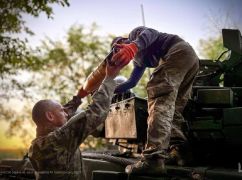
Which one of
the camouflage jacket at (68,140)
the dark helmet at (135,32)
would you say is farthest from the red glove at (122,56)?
the dark helmet at (135,32)

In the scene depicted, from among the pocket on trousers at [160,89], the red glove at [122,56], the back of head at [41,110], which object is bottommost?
the back of head at [41,110]

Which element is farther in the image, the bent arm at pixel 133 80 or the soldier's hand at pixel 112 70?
the bent arm at pixel 133 80

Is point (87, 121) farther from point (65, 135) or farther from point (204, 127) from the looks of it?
point (204, 127)

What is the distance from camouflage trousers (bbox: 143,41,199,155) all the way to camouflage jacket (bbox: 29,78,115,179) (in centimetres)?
56

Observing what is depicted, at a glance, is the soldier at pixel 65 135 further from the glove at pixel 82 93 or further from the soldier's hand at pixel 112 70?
the glove at pixel 82 93

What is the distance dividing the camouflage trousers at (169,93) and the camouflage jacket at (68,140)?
0.56 metres

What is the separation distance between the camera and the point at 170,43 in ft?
13.4

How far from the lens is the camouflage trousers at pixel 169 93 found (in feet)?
11.5

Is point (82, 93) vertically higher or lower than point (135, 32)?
lower

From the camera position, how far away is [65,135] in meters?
3.18

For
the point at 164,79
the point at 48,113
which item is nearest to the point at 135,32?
the point at 164,79

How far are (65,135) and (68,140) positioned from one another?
48 millimetres

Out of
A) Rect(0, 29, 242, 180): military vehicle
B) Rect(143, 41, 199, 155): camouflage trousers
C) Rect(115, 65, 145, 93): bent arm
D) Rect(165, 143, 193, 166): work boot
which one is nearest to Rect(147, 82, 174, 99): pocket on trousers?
Rect(143, 41, 199, 155): camouflage trousers

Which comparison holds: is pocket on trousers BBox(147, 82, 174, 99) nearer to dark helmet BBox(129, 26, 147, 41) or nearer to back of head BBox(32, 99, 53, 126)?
dark helmet BBox(129, 26, 147, 41)
